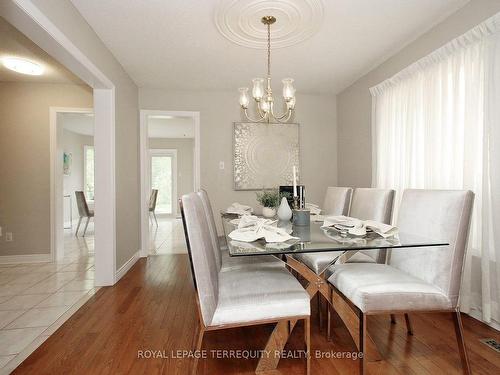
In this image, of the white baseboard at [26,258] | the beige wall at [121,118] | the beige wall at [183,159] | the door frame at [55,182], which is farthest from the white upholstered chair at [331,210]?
the beige wall at [183,159]

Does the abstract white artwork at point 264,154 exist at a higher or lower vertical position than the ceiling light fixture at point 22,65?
lower

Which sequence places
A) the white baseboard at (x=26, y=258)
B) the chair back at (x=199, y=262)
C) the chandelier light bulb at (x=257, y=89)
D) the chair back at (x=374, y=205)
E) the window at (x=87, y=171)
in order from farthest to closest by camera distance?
1. the window at (x=87, y=171)
2. the white baseboard at (x=26, y=258)
3. the chandelier light bulb at (x=257, y=89)
4. the chair back at (x=374, y=205)
5. the chair back at (x=199, y=262)

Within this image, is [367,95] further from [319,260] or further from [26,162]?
[26,162]

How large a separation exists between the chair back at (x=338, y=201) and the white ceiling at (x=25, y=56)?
10.6 ft

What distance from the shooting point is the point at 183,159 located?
8.80m

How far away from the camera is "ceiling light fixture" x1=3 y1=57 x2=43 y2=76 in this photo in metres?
2.90

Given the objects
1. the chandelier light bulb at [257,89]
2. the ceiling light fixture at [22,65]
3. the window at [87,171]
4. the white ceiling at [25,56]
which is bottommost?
the window at [87,171]

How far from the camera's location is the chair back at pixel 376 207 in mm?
2059

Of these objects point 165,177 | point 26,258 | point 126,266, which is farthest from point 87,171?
point 126,266

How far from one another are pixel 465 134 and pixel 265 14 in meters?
1.78

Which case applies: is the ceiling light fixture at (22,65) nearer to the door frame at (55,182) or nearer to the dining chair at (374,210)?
the door frame at (55,182)

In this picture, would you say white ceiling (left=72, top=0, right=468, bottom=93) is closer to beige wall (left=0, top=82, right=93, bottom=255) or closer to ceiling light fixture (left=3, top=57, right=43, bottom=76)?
ceiling light fixture (left=3, top=57, right=43, bottom=76)

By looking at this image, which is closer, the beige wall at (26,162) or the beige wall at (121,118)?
the beige wall at (121,118)

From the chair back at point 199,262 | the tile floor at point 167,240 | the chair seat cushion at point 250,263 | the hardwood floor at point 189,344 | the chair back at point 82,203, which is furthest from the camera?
the chair back at point 82,203
